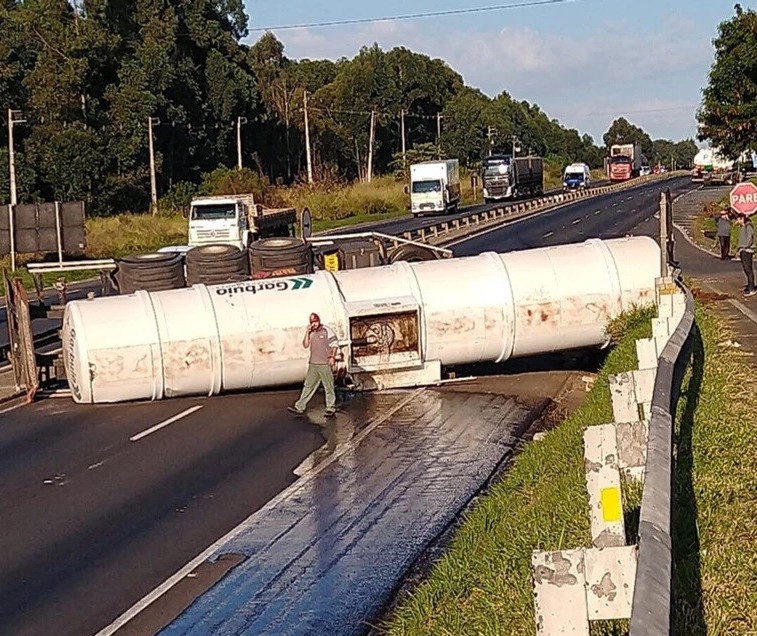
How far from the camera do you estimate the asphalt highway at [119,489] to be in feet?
32.7

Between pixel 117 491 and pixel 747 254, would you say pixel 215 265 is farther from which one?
pixel 117 491

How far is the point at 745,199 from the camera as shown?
34375 millimetres

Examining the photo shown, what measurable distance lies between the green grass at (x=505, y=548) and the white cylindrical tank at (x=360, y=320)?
23.5 feet

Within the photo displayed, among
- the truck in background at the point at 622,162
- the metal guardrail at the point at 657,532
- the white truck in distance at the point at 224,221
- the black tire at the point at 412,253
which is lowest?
the metal guardrail at the point at 657,532

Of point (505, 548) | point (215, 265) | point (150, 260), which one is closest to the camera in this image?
point (505, 548)

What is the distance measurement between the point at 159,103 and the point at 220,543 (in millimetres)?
76010

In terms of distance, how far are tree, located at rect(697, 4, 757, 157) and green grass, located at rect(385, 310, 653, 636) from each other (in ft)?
126

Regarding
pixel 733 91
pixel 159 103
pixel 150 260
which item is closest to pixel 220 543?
pixel 150 260

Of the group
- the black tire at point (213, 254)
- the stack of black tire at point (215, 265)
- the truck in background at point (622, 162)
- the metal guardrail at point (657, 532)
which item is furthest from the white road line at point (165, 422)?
the truck in background at point (622, 162)

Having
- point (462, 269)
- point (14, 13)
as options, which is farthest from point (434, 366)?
point (14, 13)

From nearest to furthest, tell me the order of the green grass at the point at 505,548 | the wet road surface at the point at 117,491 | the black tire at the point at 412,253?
1. the green grass at the point at 505,548
2. the wet road surface at the point at 117,491
3. the black tire at the point at 412,253

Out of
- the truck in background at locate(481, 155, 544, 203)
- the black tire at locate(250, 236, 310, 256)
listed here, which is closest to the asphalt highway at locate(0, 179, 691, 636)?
the black tire at locate(250, 236, 310, 256)

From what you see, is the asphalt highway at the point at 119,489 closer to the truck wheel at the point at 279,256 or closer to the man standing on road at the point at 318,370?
the man standing on road at the point at 318,370

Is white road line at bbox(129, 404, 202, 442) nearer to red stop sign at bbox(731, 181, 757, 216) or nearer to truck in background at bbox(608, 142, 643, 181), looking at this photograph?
red stop sign at bbox(731, 181, 757, 216)
